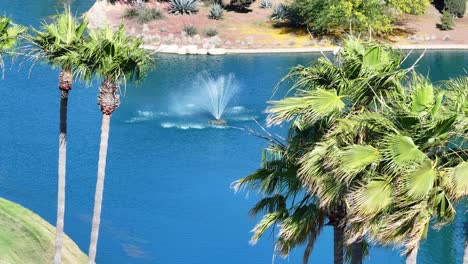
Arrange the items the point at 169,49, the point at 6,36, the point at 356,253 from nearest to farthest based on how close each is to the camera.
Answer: the point at 356,253
the point at 6,36
the point at 169,49

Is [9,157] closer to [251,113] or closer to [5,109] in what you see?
[5,109]

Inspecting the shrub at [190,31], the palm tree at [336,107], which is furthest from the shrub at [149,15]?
the palm tree at [336,107]

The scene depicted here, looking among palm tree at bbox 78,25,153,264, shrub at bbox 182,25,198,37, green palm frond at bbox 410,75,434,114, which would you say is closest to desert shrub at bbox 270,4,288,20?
shrub at bbox 182,25,198,37

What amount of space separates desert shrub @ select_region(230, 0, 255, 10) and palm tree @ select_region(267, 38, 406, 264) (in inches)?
1757

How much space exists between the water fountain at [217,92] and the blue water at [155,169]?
Answer: 22.8 inches

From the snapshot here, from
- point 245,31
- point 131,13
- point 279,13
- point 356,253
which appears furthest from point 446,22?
point 356,253

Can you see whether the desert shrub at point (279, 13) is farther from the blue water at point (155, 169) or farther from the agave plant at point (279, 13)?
the blue water at point (155, 169)

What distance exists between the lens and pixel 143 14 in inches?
2162

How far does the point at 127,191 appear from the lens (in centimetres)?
2978

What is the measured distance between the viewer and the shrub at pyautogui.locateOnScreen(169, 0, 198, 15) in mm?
56219

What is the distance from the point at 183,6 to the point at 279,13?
627cm

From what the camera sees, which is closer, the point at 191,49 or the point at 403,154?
the point at 403,154

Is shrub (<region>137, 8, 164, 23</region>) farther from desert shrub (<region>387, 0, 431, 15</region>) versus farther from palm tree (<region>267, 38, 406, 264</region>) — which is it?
palm tree (<region>267, 38, 406, 264</region>)

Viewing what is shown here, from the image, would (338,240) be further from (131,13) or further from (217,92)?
(131,13)
